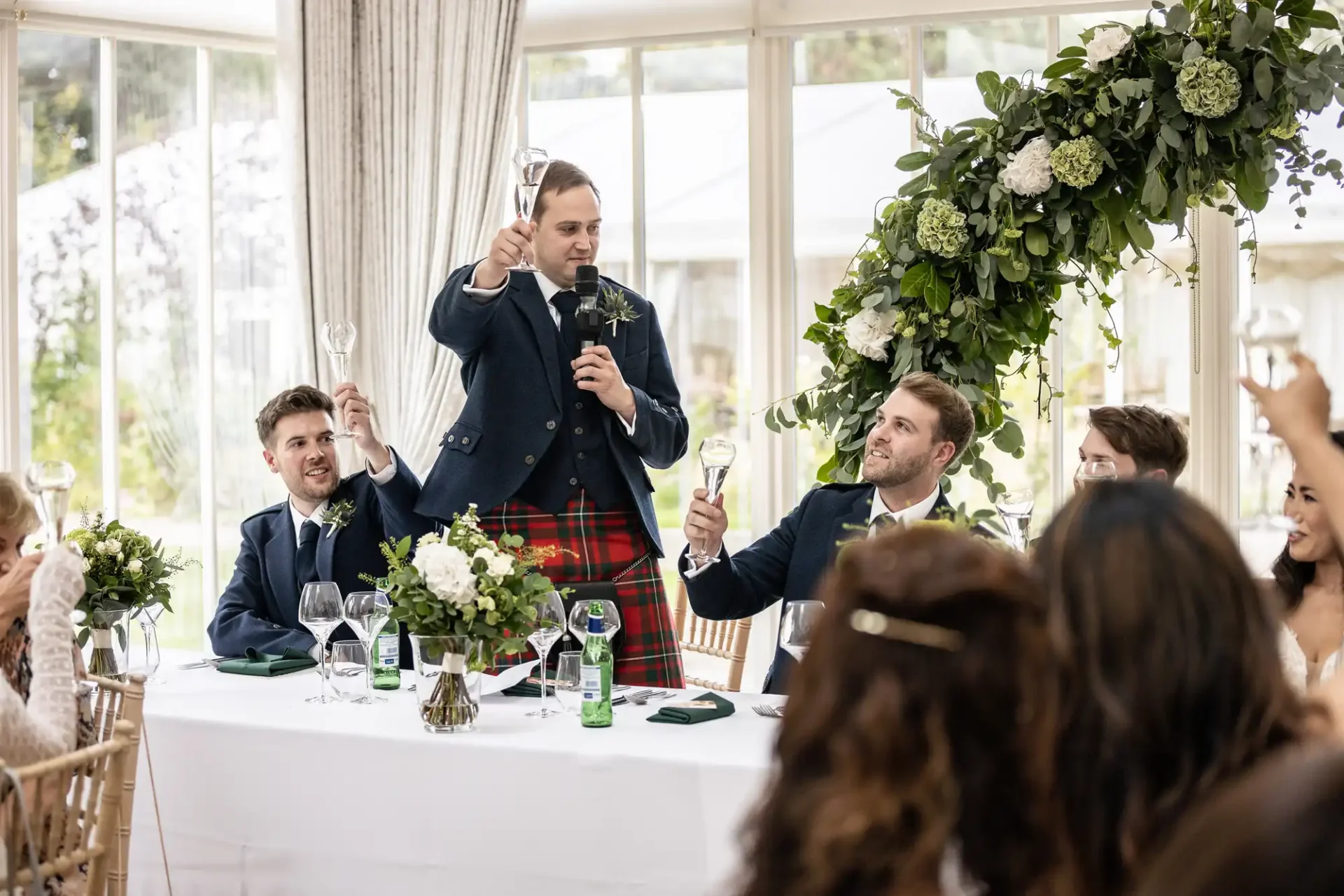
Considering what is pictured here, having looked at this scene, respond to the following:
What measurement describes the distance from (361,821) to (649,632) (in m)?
1.21

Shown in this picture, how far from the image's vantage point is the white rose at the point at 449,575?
2469 millimetres

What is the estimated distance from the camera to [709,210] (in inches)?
196

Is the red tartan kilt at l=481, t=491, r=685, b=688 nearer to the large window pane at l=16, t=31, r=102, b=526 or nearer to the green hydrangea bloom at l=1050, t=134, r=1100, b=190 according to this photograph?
the green hydrangea bloom at l=1050, t=134, r=1100, b=190

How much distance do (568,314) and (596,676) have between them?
1.25 metres

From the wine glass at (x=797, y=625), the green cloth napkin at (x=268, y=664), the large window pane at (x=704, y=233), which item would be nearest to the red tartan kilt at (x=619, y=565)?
the green cloth napkin at (x=268, y=664)

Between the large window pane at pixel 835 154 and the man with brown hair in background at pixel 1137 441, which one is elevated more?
the large window pane at pixel 835 154

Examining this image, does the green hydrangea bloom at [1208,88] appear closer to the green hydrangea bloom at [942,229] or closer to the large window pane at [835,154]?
the green hydrangea bloom at [942,229]

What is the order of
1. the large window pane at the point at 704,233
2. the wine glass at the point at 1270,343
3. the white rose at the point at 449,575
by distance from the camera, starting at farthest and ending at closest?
the large window pane at the point at 704,233 → the white rose at the point at 449,575 → the wine glass at the point at 1270,343

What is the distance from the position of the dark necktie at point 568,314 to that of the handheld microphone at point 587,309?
25 centimetres

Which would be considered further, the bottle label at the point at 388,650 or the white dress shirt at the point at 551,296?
the white dress shirt at the point at 551,296

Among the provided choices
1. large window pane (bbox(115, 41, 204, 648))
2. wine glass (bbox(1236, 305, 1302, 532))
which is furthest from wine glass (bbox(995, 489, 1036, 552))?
large window pane (bbox(115, 41, 204, 648))

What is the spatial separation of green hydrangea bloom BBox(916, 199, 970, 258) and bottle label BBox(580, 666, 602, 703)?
1.76m

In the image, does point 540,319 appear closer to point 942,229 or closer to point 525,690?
point 525,690

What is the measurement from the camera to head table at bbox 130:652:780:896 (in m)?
2.27
